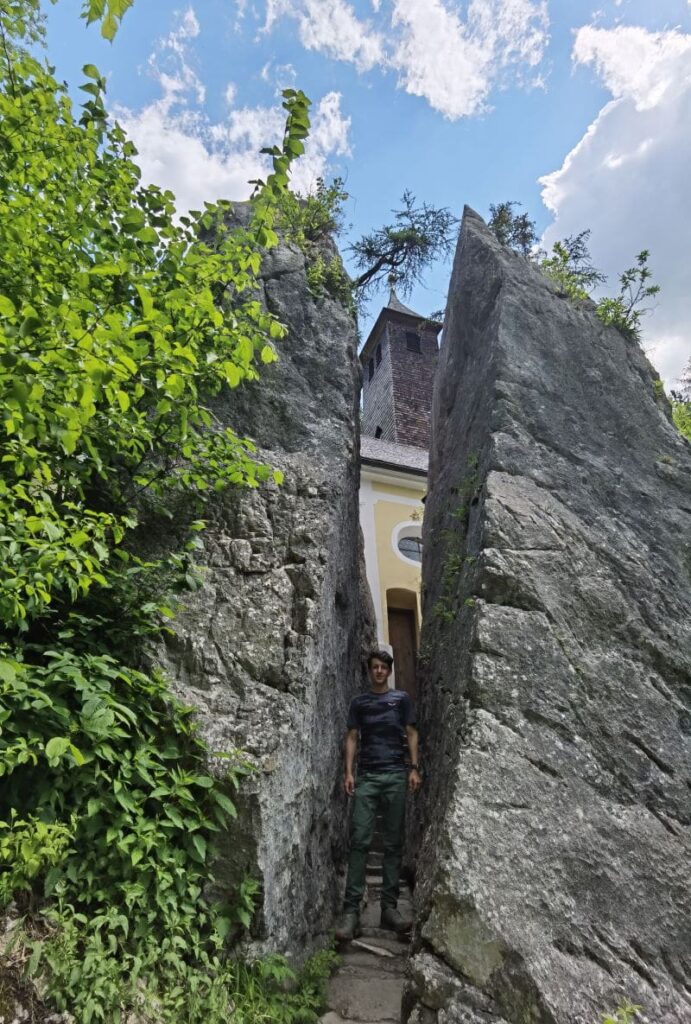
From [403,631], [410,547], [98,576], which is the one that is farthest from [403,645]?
[98,576]

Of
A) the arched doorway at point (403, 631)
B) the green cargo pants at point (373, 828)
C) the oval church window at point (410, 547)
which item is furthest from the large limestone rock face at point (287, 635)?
the oval church window at point (410, 547)

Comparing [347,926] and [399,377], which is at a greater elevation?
[399,377]

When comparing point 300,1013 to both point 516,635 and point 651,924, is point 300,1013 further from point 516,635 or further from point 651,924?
point 516,635

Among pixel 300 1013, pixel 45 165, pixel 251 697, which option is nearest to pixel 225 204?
pixel 45 165

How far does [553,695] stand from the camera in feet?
13.4

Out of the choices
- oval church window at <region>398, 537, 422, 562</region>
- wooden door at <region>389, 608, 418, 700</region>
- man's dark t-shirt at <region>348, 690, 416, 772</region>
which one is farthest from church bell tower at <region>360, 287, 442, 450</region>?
man's dark t-shirt at <region>348, 690, 416, 772</region>

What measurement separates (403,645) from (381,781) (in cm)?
1012

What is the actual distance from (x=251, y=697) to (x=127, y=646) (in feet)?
2.98

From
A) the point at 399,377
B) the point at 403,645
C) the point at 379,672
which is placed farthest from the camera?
the point at 399,377

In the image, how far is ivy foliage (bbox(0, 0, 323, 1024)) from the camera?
283 cm

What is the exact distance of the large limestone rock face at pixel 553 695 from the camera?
304cm

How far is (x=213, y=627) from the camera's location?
174 inches

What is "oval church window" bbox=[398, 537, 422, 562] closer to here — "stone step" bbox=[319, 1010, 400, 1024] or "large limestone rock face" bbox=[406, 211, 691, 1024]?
"large limestone rock face" bbox=[406, 211, 691, 1024]

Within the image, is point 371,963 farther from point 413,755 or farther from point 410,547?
point 410,547
